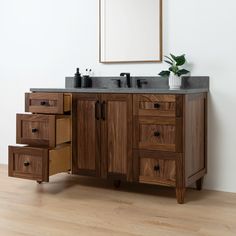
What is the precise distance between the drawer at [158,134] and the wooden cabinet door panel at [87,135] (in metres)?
0.32

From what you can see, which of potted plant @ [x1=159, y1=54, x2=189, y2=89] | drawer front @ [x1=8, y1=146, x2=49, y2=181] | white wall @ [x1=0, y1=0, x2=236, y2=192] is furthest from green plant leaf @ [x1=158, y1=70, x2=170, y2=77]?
drawer front @ [x1=8, y1=146, x2=49, y2=181]

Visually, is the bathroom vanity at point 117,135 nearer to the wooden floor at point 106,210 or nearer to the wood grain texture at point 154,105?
the wood grain texture at point 154,105

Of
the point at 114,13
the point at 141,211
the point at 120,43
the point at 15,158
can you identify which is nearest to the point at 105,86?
the point at 120,43

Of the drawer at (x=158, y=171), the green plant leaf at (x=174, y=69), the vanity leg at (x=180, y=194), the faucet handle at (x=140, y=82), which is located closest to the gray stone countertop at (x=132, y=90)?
the green plant leaf at (x=174, y=69)

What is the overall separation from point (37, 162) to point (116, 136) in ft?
1.93

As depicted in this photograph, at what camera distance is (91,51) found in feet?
11.8

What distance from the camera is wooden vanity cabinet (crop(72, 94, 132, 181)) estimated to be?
9.67 ft

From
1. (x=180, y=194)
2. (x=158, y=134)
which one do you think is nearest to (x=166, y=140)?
(x=158, y=134)

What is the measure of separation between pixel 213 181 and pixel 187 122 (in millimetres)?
655

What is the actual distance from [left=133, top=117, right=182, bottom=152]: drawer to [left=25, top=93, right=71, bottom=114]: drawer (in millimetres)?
554

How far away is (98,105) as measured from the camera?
3029mm

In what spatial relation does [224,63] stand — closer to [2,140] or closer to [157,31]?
[157,31]

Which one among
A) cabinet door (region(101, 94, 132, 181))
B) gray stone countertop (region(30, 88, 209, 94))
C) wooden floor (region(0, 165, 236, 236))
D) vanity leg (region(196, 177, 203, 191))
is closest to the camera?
wooden floor (region(0, 165, 236, 236))

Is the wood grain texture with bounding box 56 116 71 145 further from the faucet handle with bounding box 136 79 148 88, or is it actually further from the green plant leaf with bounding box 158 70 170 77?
the green plant leaf with bounding box 158 70 170 77
